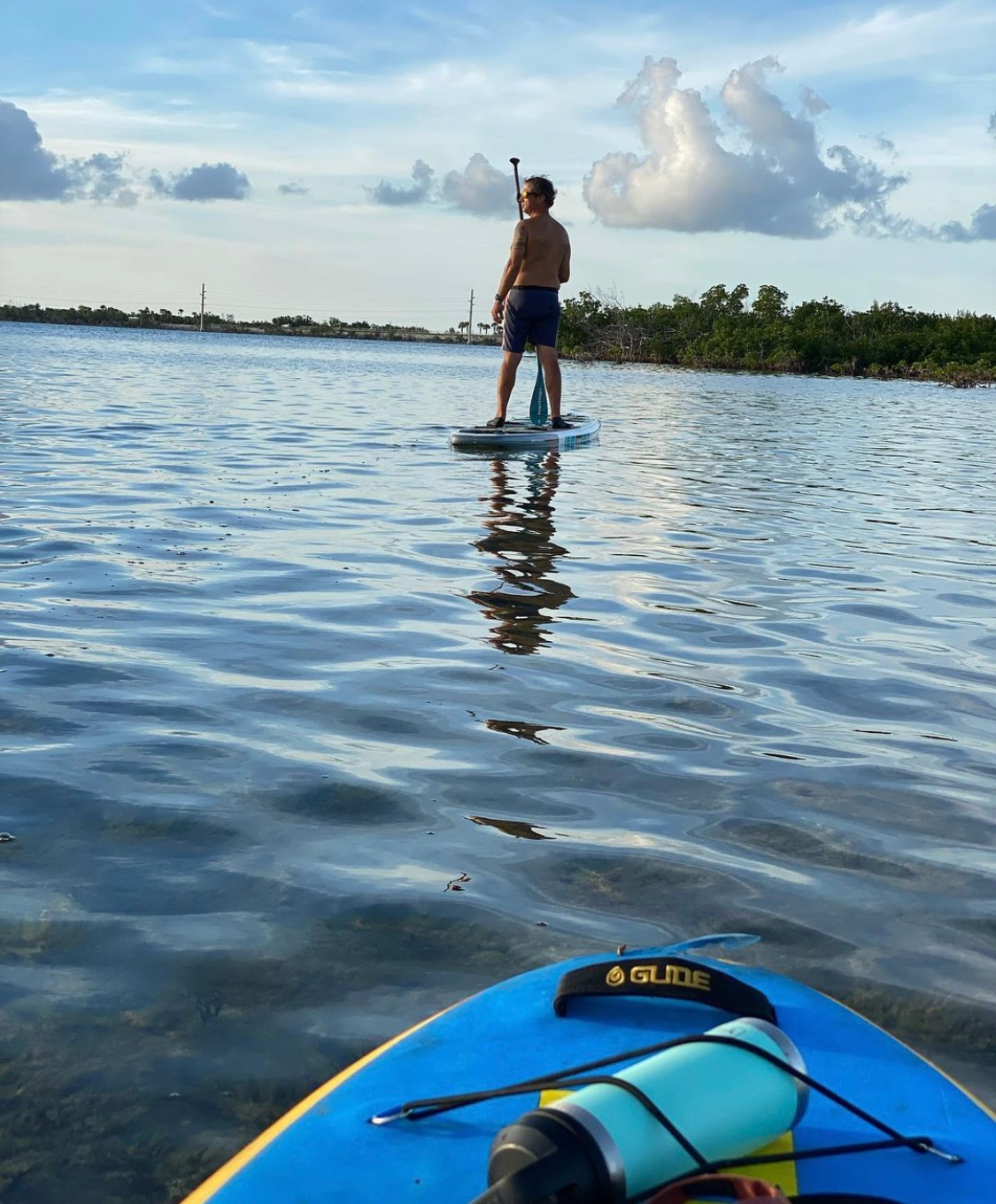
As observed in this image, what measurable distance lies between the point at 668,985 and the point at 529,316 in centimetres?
1081

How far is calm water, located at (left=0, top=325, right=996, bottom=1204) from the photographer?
2277 mm

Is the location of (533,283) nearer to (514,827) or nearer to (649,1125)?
(514,827)

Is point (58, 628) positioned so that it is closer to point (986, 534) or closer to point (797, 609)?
point (797, 609)

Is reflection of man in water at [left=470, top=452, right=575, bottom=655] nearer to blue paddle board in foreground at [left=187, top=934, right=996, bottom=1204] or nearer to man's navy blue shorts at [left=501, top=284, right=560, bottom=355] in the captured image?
man's navy blue shorts at [left=501, top=284, right=560, bottom=355]

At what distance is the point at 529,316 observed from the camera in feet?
39.9

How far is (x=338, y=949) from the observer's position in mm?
2572

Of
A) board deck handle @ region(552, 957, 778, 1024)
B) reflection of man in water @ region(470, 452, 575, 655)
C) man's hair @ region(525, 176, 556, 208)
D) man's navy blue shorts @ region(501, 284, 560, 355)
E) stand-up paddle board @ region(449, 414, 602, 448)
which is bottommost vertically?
board deck handle @ region(552, 957, 778, 1024)

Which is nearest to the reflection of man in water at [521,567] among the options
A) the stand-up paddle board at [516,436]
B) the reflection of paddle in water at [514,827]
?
the reflection of paddle in water at [514,827]

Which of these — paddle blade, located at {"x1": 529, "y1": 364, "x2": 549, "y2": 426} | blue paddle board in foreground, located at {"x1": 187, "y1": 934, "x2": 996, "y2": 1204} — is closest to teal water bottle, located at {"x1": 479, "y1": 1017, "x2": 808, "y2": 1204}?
blue paddle board in foreground, located at {"x1": 187, "y1": 934, "x2": 996, "y2": 1204}

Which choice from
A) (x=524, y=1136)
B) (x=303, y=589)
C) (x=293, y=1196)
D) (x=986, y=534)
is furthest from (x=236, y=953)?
(x=986, y=534)

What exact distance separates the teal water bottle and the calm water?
0.76 metres

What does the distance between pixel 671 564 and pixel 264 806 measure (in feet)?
12.9

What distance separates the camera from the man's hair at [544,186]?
1174 cm

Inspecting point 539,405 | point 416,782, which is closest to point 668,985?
point 416,782
